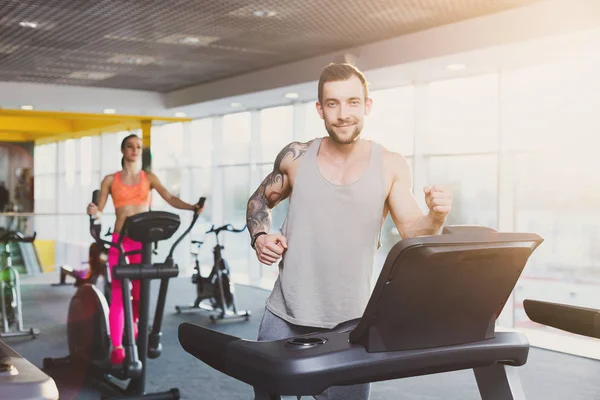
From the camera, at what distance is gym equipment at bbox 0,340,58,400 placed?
43.1 inches

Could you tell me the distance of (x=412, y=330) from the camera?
146 centimetres

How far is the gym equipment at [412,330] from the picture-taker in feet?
4.46

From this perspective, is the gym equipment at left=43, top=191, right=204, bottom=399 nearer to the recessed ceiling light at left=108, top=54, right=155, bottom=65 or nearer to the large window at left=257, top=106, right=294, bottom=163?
the recessed ceiling light at left=108, top=54, right=155, bottom=65

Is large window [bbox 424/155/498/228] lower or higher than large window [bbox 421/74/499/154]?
lower

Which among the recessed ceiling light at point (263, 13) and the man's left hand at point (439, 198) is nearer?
the man's left hand at point (439, 198)

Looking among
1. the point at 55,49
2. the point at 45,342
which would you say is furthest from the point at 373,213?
the point at 55,49

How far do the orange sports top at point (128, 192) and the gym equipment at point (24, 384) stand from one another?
423 cm

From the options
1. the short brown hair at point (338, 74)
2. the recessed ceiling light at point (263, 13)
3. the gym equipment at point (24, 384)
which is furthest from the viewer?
the recessed ceiling light at point (263, 13)

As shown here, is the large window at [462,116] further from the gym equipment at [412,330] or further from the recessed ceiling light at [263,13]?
the gym equipment at [412,330]

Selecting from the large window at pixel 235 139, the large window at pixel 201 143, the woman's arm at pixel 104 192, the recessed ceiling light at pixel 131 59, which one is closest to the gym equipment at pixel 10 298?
the woman's arm at pixel 104 192

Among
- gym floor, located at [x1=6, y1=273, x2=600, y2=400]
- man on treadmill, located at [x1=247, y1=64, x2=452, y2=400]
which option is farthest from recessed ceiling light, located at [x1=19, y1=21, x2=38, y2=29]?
man on treadmill, located at [x1=247, y1=64, x2=452, y2=400]

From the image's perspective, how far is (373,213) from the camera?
2092 mm

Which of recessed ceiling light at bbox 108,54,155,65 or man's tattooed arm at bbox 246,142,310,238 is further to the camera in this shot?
recessed ceiling light at bbox 108,54,155,65

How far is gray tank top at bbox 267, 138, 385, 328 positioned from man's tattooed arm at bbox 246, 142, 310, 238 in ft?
0.57
